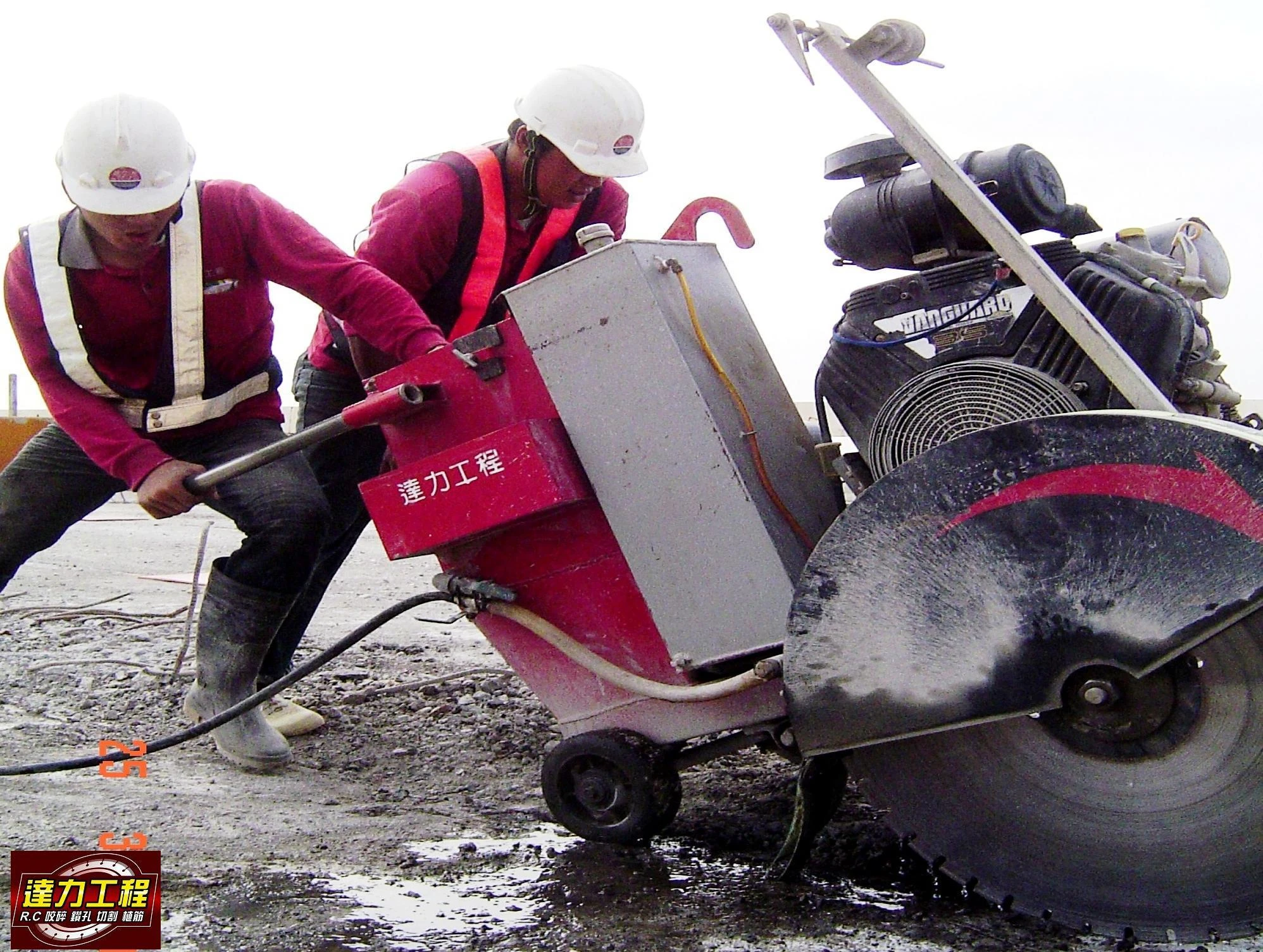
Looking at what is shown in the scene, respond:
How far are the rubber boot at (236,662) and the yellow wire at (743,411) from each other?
1.41 metres

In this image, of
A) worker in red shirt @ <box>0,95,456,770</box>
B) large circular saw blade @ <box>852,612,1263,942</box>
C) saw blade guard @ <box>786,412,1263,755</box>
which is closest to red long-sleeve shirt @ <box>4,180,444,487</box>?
worker in red shirt @ <box>0,95,456,770</box>

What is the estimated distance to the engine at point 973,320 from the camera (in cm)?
244

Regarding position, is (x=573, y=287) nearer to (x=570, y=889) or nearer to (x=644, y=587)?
(x=644, y=587)

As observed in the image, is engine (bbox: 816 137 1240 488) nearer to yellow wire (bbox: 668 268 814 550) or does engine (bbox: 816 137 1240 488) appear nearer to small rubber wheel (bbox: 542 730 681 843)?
yellow wire (bbox: 668 268 814 550)

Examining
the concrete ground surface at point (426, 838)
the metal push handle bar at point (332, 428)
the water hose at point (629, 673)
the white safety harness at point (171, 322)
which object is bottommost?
the concrete ground surface at point (426, 838)

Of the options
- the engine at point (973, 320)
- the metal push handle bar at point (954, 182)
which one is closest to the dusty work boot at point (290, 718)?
the engine at point (973, 320)

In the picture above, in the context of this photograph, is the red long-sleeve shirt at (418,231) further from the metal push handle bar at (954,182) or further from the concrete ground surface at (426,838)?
the concrete ground surface at (426,838)

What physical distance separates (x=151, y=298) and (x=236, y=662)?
947 millimetres

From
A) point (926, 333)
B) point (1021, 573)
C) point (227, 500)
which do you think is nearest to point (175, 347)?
point (227, 500)

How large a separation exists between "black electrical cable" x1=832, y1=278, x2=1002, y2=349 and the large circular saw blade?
0.80 meters

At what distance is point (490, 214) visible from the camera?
125 inches

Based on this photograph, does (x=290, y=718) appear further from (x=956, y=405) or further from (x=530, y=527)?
(x=956, y=405)

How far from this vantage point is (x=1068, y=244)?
2.55m

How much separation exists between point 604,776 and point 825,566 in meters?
0.68
